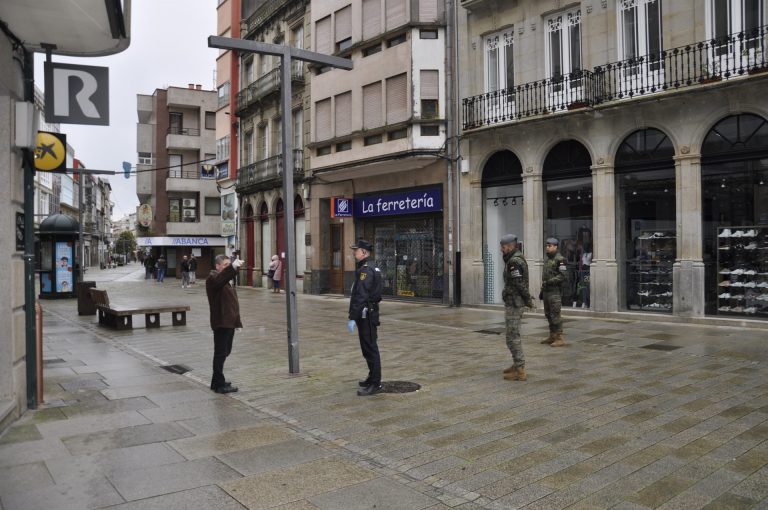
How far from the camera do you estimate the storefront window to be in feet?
67.2

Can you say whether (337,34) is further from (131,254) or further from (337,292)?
(131,254)

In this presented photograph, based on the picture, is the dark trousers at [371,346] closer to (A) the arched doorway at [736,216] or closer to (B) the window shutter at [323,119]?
(A) the arched doorway at [736,216]

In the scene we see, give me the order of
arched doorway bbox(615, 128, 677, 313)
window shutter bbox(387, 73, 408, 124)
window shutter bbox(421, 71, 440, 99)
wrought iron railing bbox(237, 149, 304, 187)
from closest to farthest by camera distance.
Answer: arched doorway bbox(615, 128, 677, 313) < window shutter bbox(421, 71, 440, 99) < window shutter bbox(387, 73, 408, 124) < wrought iron railing bbox(237, 149, 304, 187)

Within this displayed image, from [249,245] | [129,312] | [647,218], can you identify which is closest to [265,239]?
[249,245]

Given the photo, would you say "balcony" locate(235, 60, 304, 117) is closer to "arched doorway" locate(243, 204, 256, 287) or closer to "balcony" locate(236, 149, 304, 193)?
"balcony" locate(236, 149, 304, 193)

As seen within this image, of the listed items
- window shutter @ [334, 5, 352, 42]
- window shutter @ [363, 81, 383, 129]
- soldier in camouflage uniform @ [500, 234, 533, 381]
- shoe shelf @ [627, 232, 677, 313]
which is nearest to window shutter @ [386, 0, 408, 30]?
window shutter @ [363, 81, 383, 129]

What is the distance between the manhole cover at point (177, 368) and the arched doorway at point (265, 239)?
71.0 ft

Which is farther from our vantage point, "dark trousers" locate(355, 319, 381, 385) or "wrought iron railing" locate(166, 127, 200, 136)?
"wrought iron railing" locate(166, 127, 200, 136)

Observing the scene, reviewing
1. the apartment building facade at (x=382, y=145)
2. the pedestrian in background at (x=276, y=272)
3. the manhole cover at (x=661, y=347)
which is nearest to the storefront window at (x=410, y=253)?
the apartment building facade at (x=382, y=145)

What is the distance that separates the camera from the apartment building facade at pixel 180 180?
48.0m

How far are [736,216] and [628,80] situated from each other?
163 inches

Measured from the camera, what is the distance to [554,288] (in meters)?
10.9

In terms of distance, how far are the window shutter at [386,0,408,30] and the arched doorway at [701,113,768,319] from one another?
1085cm

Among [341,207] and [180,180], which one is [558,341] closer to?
[341,207]
